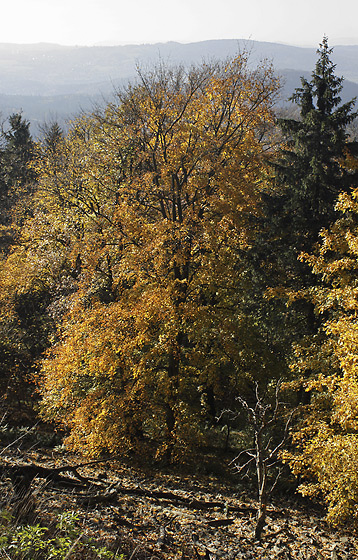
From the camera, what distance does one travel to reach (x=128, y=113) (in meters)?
19.6

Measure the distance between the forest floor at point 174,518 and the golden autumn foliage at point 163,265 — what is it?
77.3 inches

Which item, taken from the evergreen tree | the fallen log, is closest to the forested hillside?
the evergreen tree

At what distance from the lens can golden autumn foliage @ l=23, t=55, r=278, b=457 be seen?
13.5m

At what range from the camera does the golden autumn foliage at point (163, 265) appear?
532 inches

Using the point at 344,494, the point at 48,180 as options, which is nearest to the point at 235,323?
the point at 344,494

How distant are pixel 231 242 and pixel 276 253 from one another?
2.18m

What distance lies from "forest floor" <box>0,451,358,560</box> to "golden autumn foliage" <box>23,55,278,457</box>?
196cm

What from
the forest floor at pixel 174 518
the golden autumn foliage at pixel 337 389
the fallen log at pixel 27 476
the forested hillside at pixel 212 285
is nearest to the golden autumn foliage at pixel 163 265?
the forested hillside at pixel 212 285

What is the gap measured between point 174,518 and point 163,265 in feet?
A: 27.0

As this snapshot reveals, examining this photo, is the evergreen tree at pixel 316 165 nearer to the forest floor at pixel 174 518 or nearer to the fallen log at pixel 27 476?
the forest floor at pixel 174 518

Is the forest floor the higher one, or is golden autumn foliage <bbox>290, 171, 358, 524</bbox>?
golden autumn foliage <bbox>290, 171, 358, 524</bbox>

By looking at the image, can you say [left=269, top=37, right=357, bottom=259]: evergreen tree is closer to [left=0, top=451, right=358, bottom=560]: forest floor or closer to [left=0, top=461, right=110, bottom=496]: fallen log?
[left=0, top=451, right=358, bottom=560]: forest floor

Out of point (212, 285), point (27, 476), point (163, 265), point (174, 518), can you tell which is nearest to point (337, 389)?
point (174, 518)

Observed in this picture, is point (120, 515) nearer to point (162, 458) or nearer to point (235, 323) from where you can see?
point (162, 458)
